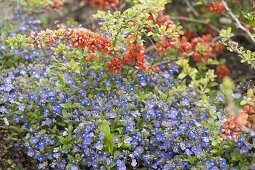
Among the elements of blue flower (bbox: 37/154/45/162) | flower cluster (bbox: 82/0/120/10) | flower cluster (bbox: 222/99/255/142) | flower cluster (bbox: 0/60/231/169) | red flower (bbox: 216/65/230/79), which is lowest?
red flower (bbox: 216/65/230/79)

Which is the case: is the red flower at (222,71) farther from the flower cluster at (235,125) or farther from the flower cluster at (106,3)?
the flower cluster at (235,125)

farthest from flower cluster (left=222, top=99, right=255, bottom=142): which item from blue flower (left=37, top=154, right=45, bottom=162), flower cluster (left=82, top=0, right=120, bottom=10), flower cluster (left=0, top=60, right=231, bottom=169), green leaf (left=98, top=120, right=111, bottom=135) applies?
flower cluster (left=82, top=0, right=120, bottom=10)

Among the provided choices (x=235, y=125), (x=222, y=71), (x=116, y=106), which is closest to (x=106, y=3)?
(x=222, y=71)

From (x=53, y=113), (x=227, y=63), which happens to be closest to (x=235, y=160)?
(x=53, y=113)

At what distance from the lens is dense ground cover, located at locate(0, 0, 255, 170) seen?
328 centimetres

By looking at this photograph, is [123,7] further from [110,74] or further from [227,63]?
[110,74]

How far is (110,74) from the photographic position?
3.74 metres

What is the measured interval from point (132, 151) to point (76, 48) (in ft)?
2.79

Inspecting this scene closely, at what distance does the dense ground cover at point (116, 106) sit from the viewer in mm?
3277

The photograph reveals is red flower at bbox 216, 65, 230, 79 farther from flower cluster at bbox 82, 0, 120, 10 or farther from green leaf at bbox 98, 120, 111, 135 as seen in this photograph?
green leaf at bbox 98, 120, 111, 135

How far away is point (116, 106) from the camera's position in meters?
3.54

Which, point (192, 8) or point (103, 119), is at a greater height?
point (103, 119)

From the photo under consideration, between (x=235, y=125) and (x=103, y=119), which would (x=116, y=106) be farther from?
(x=235, y=125)

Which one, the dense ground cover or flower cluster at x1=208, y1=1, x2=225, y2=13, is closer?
the dense ground cover
